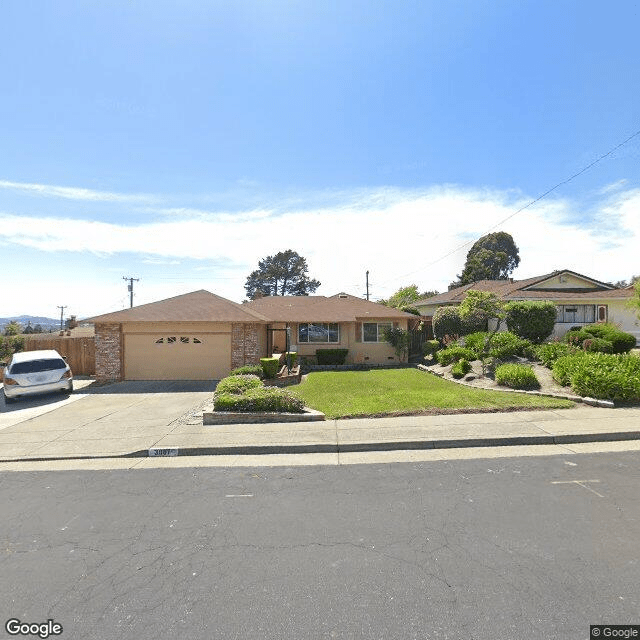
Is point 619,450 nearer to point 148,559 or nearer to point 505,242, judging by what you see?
point 148,559

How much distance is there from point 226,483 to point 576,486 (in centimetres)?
497

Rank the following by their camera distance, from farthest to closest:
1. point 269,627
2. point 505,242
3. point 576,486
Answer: point 505,242 → point 576,486 → point 269,627

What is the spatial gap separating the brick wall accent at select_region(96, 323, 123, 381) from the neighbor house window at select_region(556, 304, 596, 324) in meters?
25.7

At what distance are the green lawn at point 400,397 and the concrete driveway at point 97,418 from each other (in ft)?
12.3

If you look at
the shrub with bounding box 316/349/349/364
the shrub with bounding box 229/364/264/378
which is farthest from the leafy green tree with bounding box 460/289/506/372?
the shrub with bounding box 229/364/264/378

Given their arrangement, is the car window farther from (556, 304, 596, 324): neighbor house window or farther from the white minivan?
(556, 304, 596, 324): neighbor house window

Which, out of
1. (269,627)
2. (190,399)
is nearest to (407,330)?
(190,399)

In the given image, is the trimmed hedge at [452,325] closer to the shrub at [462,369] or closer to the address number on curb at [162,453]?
the shrub at [462,369]

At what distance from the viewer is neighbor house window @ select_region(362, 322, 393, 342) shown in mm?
21766

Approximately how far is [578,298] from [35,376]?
2891 centimetres

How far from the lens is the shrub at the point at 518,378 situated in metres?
11.9

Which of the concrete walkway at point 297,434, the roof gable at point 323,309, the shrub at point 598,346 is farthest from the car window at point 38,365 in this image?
the shrub at point 598,346

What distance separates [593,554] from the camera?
368 cm

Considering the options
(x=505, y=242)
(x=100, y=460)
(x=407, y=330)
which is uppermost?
(x=505, y=242)
